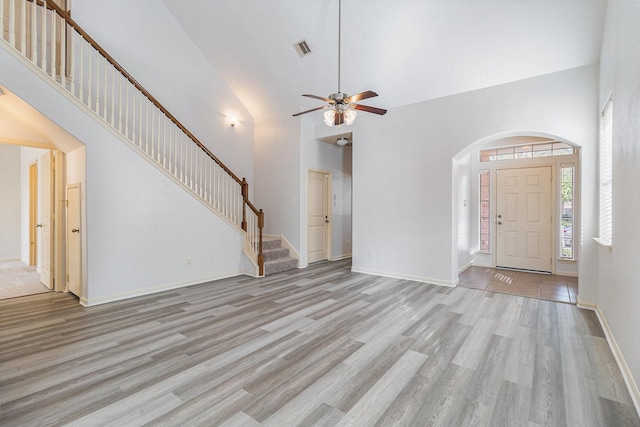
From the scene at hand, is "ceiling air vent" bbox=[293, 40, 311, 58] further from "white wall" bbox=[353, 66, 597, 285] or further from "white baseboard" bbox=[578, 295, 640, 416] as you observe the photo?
"white baseboard" bbox=[578, 295, 640, 416]

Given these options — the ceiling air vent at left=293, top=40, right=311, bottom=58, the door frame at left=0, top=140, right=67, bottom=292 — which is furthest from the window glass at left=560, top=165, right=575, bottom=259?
the door frame at left=0, top=140, right=67, bottom=292

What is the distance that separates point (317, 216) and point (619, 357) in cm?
524

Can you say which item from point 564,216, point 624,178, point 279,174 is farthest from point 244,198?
point 564,216

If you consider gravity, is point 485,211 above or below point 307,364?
above

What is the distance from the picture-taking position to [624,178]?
2.37m

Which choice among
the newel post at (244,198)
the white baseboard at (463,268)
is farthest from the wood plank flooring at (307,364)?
the newel post at (244,198)

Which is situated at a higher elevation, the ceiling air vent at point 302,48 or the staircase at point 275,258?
the ceiling air vent at point 302,48

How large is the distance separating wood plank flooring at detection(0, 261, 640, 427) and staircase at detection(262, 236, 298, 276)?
5.60 ft

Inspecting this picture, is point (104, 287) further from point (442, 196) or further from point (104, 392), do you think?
point (442, 196)

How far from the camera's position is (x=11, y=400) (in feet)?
6.29

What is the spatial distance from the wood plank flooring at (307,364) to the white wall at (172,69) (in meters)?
3.72

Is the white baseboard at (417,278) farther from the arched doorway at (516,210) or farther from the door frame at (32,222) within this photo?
the door frame at (32,222)

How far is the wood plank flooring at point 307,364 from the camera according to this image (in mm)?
1825

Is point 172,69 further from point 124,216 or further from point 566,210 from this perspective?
point 566,210
